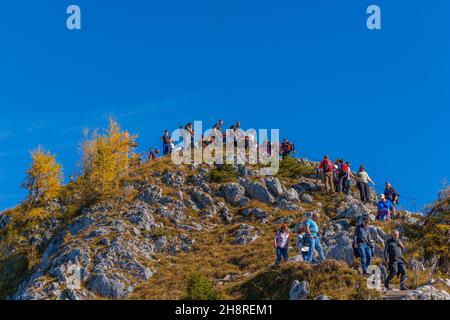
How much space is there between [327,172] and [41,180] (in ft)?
76.6

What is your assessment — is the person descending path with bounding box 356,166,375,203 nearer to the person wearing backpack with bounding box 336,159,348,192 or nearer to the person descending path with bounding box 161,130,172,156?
the person wearing backpack with bounding box 336,159,348,192

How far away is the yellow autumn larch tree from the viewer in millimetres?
43469

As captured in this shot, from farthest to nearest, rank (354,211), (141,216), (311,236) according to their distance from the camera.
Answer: (141,216) → (354,211) → (311,236)

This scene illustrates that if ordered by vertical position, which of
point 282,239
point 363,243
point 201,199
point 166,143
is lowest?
point 363,243

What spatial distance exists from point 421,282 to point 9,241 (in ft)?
101

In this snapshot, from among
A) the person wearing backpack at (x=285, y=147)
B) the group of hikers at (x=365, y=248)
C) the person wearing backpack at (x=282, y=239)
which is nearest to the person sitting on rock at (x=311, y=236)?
the group of hikers at (x=365, y=248)

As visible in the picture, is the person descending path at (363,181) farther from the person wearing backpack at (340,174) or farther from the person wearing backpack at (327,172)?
the person wearing backpack at (327,172)

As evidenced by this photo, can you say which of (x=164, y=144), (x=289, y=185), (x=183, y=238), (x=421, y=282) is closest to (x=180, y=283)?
(x=183, y=238)

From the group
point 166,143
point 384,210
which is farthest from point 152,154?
point 384,210

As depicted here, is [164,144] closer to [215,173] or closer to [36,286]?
[215,173]

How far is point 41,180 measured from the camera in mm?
43562

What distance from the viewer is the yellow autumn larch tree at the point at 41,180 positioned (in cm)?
4347

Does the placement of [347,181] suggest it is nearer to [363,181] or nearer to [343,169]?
[343,169]

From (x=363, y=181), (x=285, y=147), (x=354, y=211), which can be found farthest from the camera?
(x=285, y=147)
